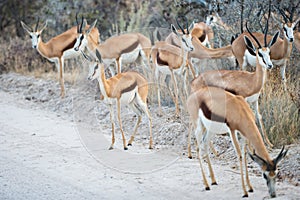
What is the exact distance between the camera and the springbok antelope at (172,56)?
30.1 feet

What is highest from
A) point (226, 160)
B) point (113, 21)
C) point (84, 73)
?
point (113, 21)

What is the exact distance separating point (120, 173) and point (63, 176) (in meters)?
0.67

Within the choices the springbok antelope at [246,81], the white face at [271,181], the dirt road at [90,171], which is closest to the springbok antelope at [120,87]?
the dirt road at [90,171]

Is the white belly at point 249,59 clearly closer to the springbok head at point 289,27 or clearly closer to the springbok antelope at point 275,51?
the springbok antelope at point 275,51

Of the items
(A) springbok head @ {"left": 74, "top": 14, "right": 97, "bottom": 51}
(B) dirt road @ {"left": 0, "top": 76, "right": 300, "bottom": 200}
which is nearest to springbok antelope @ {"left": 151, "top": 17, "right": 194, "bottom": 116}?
(A) springbok head @ {"left": 74, "top": 14, "right": 97, "bottom": 51}

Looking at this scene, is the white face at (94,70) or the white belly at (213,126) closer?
the white belly at (213,126)

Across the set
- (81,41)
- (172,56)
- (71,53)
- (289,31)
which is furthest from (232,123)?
(71,53)

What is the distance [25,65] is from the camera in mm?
13305

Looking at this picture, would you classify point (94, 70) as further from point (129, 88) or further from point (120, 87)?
point (129, 88)

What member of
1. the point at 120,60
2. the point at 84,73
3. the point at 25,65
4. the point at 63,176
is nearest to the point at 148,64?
the point at 120,60

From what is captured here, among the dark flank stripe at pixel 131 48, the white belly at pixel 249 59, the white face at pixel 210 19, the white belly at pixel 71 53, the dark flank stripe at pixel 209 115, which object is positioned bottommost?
the dark flank stripe at pixel 209 115

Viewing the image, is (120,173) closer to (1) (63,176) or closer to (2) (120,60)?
(1) (63,176)

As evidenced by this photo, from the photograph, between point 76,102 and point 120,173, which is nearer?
point 120,173

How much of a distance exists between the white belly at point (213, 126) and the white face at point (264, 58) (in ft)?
5.30
